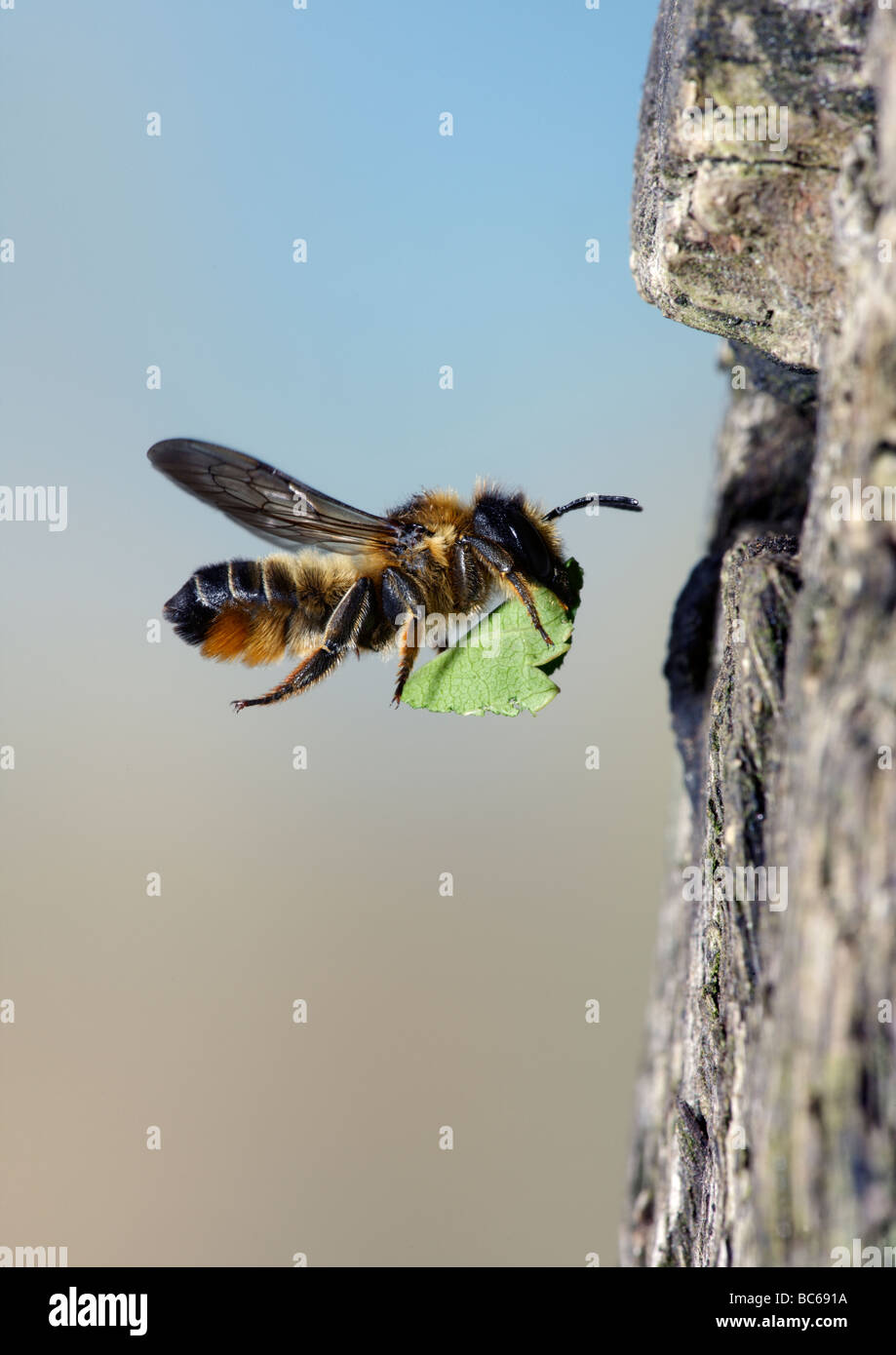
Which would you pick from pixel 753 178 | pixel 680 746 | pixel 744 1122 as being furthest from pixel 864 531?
pixel 680 746

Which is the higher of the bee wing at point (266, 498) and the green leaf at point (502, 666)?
the bee wing at point (266, 498)

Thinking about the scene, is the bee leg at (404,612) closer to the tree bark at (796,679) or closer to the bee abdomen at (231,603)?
the bee abdomen at (231,603)

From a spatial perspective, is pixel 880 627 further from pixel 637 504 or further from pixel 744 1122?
pixel 637 504

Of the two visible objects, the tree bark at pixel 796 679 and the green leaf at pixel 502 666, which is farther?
the green leaf at pixel 502 666

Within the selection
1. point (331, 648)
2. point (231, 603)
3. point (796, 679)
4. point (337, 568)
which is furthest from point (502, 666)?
point (796, 679)

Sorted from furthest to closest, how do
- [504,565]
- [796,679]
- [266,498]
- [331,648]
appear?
[266,498] < [331,648] < [504,565] < [796,679]

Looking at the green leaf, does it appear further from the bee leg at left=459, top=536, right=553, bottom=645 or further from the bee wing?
the bee wing

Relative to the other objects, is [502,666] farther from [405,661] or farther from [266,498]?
[266,498]

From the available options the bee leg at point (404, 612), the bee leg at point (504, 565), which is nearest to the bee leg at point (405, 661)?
the bee leg at point (404, 612)
